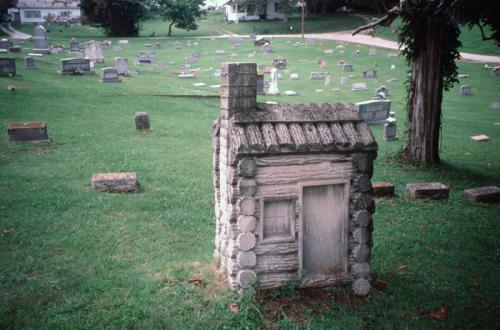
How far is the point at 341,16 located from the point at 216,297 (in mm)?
62596

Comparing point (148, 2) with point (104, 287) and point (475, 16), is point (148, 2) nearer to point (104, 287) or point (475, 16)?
point (475, 16)

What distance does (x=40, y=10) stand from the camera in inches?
3066

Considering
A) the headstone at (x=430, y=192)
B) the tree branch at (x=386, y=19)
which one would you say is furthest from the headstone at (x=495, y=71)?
the headstone at (x=430, y=192)

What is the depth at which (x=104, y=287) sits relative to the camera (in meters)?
5.92

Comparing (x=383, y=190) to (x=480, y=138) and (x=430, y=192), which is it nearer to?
(x=430, y=192)

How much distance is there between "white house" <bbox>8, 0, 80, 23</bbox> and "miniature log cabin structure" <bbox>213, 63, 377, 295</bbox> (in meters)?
77.9

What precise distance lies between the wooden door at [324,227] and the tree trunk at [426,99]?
302 inches

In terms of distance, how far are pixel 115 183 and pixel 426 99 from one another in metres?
8.40

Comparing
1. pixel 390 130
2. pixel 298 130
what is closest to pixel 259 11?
pixel 390 130

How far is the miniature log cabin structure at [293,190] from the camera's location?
558 cm

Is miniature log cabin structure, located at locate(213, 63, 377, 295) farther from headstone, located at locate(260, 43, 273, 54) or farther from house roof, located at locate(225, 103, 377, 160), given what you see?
headstone, located at locate(260, 43, 273, 54)

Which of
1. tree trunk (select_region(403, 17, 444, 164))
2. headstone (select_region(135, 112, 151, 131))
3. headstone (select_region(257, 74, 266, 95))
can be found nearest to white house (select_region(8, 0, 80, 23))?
headstone (select_region(257, 74, 266, 95))

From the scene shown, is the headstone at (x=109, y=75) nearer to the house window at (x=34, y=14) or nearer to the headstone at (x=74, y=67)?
the headstone at (x=74, y=67)

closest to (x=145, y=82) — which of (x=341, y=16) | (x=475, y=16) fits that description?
(x=475, y=16)
